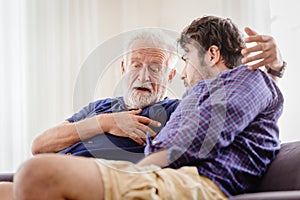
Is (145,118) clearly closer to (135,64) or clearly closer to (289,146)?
(135,64)

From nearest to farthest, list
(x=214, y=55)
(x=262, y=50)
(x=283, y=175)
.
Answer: (x=283, y=175), (x=262, y=50), (x=214, y=55)

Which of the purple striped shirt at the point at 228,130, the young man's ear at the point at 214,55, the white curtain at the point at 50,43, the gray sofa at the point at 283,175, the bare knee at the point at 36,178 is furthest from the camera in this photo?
the white curtain at the point at 50,43

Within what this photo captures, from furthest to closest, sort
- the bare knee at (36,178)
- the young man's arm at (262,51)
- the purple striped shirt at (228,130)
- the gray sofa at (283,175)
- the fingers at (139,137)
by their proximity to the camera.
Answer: the fingers at (139,137), the young man's arm at (262,51), the gray sofa at (283,175), the purple striped shirt at (228,130), the bare knee at (36,178)

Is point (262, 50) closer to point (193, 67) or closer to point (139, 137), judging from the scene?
point (193, 67)

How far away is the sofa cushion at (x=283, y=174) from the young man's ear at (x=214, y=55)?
17.2 inches

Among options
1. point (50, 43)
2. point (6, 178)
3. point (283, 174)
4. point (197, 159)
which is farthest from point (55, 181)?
point (50, 43)

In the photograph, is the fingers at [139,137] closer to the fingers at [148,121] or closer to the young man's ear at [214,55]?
the fingers at [148,121]

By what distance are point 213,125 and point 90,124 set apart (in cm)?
84

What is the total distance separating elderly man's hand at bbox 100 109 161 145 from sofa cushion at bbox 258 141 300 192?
1.88ft

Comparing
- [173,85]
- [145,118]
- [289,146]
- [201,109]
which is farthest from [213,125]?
[173,85]

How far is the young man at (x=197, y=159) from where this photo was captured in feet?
3.87

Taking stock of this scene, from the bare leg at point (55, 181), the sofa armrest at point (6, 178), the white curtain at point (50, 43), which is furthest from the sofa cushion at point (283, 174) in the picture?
the white curtain at point (50, 43)

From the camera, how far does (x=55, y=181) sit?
116 centimetres

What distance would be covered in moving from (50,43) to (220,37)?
66.1 inches
